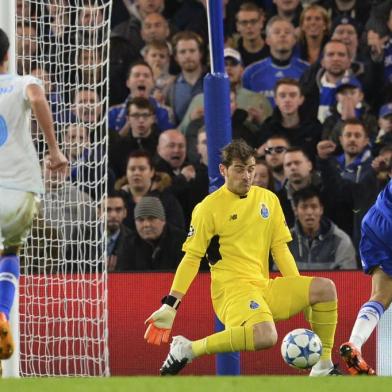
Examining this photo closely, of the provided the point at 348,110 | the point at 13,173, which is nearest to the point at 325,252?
the point at 348,110

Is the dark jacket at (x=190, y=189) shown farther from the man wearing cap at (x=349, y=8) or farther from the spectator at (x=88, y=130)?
the man wearing cap at (x=349, y=8)

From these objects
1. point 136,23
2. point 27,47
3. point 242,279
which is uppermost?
point 136,23

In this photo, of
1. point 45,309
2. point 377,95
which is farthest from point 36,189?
point 377,95

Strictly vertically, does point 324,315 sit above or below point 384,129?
below

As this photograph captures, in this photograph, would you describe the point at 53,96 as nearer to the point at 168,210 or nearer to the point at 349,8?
the point at 168,210

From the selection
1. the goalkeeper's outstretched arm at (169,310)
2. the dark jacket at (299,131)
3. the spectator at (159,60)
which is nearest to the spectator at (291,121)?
the dark jacket at (299,131)

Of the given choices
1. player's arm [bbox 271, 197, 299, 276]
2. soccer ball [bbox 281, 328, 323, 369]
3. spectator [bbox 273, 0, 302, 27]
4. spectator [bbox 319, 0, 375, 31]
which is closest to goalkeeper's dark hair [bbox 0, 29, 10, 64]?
player's arm [bbox 271, 197, 299, 276]

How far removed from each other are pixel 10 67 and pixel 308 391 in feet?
12.0

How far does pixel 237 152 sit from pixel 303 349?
1216 millimetres

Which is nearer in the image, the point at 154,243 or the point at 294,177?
the point at 154,243

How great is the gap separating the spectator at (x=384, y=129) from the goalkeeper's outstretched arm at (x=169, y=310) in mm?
3181

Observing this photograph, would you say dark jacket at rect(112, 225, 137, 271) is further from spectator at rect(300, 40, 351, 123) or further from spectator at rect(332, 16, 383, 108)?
spectator at rect(332, 16, 383, 108)

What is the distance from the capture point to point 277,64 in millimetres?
11531

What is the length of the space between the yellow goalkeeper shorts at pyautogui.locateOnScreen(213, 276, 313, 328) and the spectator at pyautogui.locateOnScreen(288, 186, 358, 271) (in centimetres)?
211
